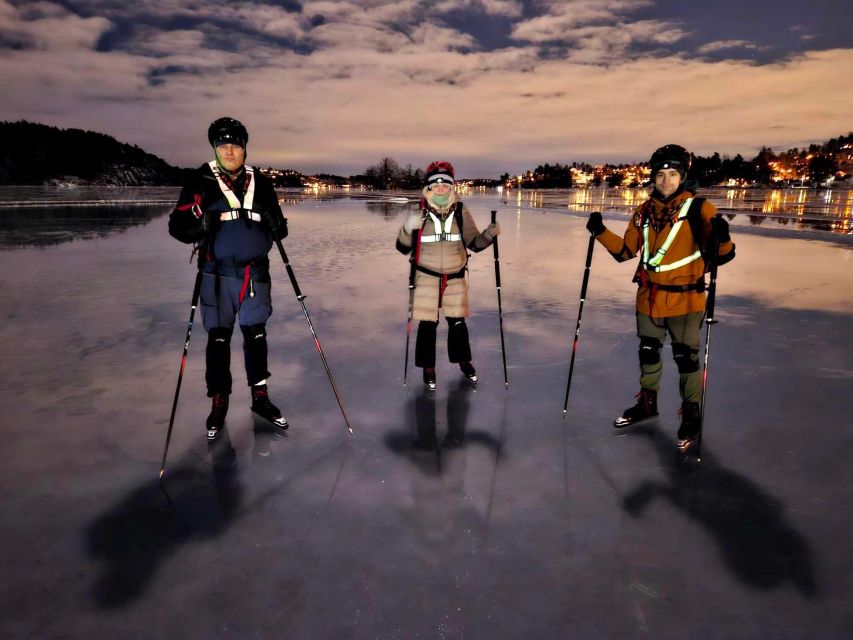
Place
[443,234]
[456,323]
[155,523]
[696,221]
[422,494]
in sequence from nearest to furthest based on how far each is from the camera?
[155,523] → [422,494] → [696,221] → [443,234] → [456,323]

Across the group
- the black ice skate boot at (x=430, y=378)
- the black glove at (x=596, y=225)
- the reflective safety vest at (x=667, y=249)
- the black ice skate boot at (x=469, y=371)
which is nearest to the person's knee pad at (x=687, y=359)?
the reflective safety vest at (x=667, y=249)

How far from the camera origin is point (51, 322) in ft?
24.6

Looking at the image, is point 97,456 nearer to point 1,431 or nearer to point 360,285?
point 1,431

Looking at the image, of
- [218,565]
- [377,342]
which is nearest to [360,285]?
[377,342]

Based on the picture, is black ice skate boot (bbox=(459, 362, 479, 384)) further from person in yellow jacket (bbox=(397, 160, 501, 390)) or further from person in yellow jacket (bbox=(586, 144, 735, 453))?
person in yellow jacket (bbox=(586, 144, 735, 453))

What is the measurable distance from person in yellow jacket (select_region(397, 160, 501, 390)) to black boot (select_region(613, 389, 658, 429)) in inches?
64.2

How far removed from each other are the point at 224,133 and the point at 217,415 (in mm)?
2454

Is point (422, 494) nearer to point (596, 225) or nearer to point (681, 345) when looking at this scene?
point (681, 345)

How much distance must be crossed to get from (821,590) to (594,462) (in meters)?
1.53

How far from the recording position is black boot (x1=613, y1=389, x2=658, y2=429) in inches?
181

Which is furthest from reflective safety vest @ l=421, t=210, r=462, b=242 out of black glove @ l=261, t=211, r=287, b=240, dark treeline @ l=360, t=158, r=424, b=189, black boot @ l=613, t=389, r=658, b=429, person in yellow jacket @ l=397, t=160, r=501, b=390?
dark treeline @ l=360, t=158, r=424, b=189

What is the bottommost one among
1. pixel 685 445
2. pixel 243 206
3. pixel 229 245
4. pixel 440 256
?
pixel 685 445

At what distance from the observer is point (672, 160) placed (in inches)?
166

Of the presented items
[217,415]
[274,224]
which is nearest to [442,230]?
[274,224]
